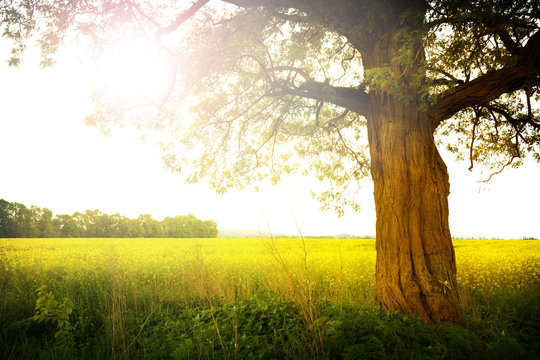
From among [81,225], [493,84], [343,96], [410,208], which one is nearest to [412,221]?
[410,208]

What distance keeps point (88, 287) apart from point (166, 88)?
6.14 meters

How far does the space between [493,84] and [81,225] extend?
2773 inches

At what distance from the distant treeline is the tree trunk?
4899 centimetres

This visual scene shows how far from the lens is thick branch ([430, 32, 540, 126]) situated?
4.99 metres

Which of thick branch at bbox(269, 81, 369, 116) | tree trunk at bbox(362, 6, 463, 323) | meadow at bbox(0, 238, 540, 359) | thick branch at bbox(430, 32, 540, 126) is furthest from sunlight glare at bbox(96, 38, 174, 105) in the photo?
thick branch at bbox(430, 32, 540, 126)

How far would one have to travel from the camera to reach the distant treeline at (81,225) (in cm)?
5316

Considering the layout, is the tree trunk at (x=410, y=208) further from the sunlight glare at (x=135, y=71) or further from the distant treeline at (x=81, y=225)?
the distant treeline at (x=81, y=225)

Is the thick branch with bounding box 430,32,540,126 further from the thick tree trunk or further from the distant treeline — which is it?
the distant treeline

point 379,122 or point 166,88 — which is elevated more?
point 166,88

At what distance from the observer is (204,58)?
6891 millimetres

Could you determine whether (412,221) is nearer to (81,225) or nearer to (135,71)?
(135,71)

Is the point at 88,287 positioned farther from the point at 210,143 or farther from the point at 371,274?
the point at 371,274

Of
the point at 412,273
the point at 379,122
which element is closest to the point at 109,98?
the point at 379,122

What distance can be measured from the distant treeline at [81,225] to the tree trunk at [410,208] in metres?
49.0
